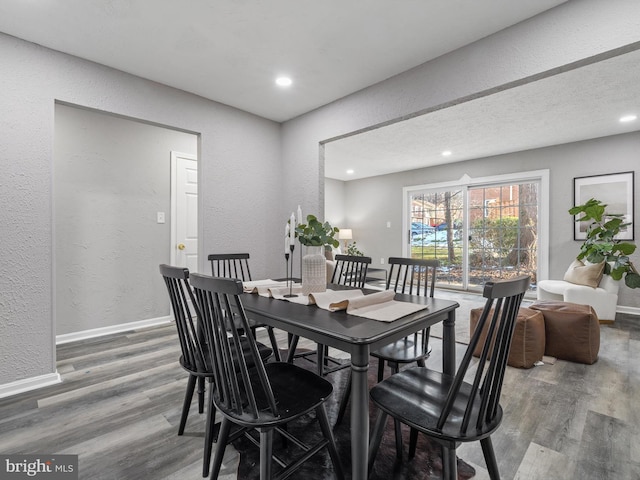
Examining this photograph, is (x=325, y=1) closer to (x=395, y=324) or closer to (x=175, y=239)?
(x=395, y=324)

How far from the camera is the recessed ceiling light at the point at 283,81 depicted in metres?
2.76

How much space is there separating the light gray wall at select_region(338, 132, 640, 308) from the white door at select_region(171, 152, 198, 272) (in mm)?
4483

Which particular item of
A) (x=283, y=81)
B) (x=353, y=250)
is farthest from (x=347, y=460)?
(x=353, y=250)

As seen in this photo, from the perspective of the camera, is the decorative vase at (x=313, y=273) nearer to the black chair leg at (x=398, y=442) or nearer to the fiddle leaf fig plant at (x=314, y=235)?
the fiddle leaf fig plant at (x=314, y=235)

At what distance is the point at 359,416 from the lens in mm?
1168

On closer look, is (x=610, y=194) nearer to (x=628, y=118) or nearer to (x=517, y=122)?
(x=628, y=118)

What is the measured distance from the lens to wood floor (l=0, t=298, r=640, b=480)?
1513 millimetres

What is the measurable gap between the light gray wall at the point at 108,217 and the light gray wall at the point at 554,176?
4.61 meters

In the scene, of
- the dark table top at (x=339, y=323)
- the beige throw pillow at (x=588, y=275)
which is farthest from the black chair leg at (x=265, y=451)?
the beige throw pillow at (x=588, y=275)

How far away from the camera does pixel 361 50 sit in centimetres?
236

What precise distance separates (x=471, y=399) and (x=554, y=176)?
5.26 m

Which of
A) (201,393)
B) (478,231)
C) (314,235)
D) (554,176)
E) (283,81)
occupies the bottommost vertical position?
(201,393)

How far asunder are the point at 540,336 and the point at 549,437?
116 cm

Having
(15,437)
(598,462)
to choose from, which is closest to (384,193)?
(598,462)
